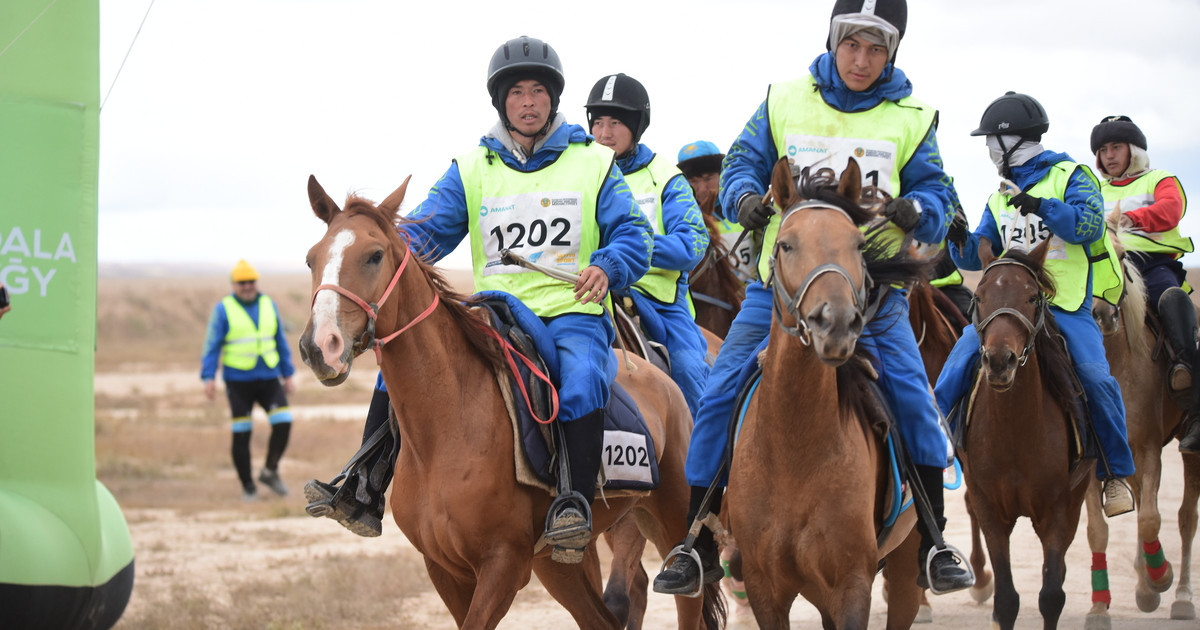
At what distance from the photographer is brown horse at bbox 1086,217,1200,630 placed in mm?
8930

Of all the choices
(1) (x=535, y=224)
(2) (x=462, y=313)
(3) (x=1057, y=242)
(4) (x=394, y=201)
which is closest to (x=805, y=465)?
(2) (x=462, y=313)

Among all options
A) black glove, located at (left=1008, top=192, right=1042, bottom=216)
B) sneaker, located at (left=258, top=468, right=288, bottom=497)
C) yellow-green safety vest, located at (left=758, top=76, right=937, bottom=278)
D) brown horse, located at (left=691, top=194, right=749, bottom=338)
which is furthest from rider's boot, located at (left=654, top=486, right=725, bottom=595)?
sneaker, located at (left=258, top=468, right=288, bottom=497)

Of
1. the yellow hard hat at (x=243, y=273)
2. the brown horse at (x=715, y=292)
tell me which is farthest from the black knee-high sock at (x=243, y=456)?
the brown horse at (x=715, y=292)

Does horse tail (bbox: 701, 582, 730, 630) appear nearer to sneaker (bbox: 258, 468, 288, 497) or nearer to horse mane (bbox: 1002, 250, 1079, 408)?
horse mane (bbox: 1002, 250, 1079, 408)

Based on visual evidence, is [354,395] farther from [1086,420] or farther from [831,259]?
[831,259]

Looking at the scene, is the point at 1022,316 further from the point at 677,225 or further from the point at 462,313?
the point at 462,313

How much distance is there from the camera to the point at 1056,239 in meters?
8.16

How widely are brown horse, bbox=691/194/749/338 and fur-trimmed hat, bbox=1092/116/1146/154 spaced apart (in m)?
3.36

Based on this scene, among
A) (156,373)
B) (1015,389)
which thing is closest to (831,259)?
(1015,389)

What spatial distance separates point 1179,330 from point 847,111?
528cm

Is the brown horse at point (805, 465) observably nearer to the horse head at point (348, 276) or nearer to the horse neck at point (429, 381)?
the horse neck at point (429, 381)

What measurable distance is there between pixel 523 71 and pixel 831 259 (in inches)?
96.9

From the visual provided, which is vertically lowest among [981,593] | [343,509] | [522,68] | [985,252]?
[981,593]

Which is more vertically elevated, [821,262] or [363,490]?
[821,262]
